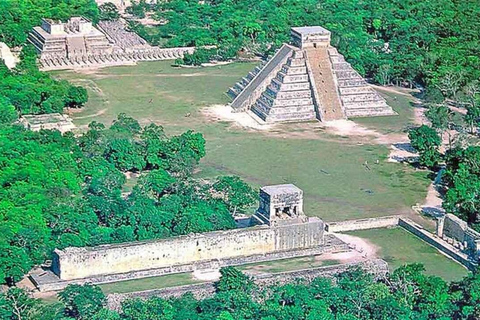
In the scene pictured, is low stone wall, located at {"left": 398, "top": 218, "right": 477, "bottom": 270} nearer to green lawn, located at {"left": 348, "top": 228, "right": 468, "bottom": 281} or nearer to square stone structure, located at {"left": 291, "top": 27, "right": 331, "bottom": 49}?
→ green lawn, located at {"left": 348, "top": 228, "right": 468, "bottom": 281}

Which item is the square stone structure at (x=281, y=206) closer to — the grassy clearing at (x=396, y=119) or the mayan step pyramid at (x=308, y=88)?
the grassy clearing at (x=396, y=119)

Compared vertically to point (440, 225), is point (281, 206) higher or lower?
higher

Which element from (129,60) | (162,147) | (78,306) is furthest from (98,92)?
(78,306)

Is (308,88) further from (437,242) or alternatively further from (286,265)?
(286,265)

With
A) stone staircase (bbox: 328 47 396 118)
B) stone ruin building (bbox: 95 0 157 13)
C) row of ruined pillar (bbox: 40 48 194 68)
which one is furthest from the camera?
stone ruin building (bbox: 95 0 157 13)

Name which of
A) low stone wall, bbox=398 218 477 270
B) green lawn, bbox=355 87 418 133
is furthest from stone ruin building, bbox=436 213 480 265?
green lawn, bbox=355 87 418 133

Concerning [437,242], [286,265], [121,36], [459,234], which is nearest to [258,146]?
[437,242]
